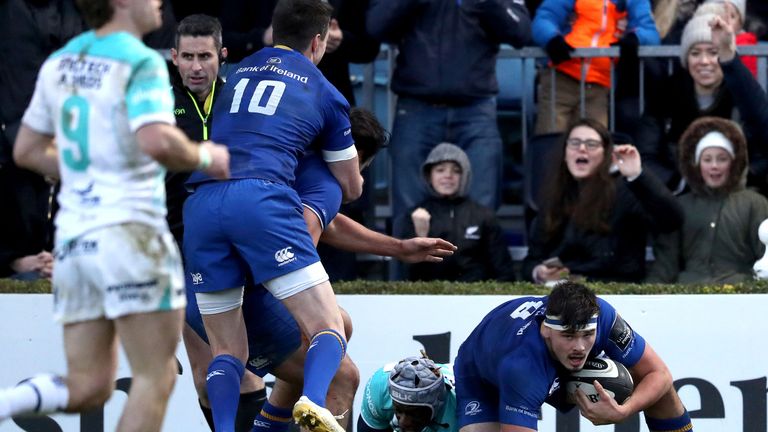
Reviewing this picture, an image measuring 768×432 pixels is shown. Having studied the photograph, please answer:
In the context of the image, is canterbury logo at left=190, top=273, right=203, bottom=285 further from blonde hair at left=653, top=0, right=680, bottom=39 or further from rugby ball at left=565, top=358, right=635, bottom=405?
blonde hair at left=653, top=0, right=680, bottom=39

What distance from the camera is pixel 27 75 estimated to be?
10.2 meters

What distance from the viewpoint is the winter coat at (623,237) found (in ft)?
32.8

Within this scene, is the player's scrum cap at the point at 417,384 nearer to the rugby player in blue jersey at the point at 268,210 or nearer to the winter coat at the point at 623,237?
the rugby player in blue jersey at the point at 268,210

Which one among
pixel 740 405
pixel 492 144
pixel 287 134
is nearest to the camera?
pixel 287 134

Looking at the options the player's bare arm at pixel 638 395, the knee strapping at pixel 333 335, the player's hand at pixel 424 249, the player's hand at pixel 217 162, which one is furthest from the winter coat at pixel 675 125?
the player's hand at pixel 217 162

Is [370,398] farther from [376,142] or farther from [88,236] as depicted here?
[88,236]

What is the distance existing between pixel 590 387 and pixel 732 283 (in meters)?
2.46

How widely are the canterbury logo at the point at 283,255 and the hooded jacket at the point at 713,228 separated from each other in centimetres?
375

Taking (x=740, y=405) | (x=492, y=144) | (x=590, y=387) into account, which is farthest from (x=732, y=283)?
(x=590, y=387)

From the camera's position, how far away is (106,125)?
5.56 metres

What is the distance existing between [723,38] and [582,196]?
1346 mm

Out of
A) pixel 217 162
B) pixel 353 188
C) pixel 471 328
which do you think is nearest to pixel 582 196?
pixel 471 328

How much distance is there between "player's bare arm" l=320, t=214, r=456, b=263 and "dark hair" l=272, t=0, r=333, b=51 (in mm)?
1169

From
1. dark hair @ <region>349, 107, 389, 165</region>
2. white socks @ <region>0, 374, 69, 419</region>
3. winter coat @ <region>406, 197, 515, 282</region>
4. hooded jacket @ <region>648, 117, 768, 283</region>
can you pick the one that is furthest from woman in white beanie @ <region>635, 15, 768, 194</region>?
white socks @ <region>0, 374, 69, 419</region>
